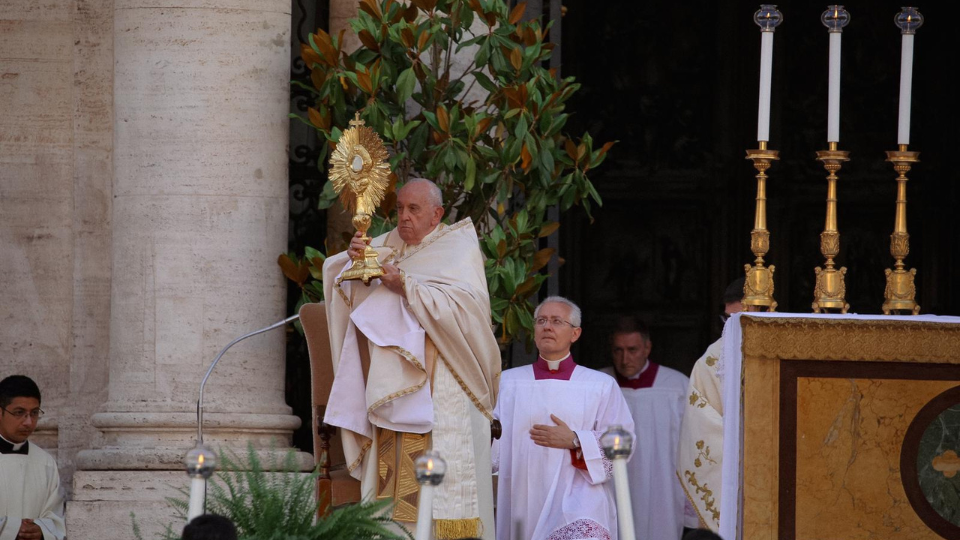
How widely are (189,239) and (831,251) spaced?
306 cm

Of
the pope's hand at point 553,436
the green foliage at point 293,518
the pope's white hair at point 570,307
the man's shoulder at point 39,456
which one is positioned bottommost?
the man's shoulder at point 39,456

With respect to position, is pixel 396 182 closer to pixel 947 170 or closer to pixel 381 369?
pixel 381 369

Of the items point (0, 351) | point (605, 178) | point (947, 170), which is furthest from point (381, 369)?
point (947, 170)

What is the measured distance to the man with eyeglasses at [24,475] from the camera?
24.1 feet

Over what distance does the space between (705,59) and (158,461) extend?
15.6 ft

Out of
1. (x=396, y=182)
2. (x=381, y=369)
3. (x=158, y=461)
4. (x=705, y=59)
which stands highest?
(x=705, y=59)

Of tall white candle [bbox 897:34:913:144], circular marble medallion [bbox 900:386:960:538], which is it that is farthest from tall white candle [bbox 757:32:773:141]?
circular marble medallion [bbox 900:386:960:538]

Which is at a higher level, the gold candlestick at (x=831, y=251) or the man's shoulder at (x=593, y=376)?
the gold candlestick at (x=831, y=251)

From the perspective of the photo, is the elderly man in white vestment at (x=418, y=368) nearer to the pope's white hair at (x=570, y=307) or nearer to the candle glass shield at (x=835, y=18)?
the pope's white hair at (x=570, y=307)

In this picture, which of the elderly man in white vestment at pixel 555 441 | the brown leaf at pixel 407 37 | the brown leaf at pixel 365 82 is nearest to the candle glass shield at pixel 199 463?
the elderly man in white vestment at pixel 555 441

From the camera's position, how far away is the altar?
6070mm

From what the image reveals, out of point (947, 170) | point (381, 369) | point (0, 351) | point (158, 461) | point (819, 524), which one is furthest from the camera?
point (947, 170)

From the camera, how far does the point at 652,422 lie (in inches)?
358

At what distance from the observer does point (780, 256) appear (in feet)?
34.9
